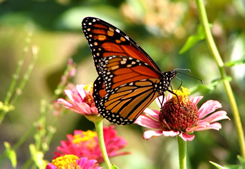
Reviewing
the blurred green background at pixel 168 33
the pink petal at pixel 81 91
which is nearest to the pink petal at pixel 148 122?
the pink petal at pixel 81 91

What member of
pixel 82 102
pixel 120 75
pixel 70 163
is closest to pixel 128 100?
pixel 120 75

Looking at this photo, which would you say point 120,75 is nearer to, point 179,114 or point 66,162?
point 179,114

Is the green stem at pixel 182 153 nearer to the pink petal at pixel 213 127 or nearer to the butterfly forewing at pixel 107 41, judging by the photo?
the pink petal at pixel 213 127

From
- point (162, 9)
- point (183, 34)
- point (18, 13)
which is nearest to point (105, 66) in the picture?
point (162, 9)

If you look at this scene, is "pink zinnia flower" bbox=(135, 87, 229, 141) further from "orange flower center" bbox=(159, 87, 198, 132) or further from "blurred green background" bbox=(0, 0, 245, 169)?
"blurred green background" bbox=(0, 0, 245, 169)

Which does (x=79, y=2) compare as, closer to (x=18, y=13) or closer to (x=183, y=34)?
(x=18, y=13)

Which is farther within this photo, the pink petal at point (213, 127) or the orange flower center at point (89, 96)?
the orange flower center at point (89, 96)
